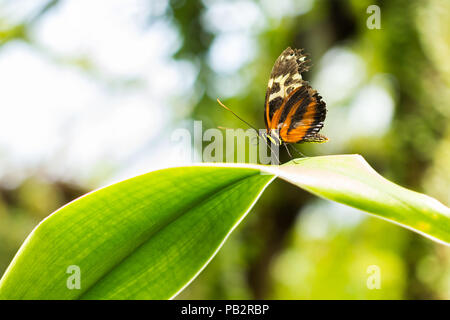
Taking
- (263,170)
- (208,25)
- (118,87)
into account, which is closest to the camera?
(263,170)

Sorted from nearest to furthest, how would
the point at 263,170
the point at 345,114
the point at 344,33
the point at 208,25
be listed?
the point at 263,170 → the point at 208,25 → the point at 344,33 → the point at 345,114

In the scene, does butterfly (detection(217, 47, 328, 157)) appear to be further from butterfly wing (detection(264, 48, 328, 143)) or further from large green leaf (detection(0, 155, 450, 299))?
large green leaf (detection(0, 155, 450, 299))

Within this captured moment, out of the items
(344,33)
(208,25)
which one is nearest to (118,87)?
(208,25)

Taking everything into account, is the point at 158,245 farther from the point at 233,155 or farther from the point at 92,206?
the point at 233,155
